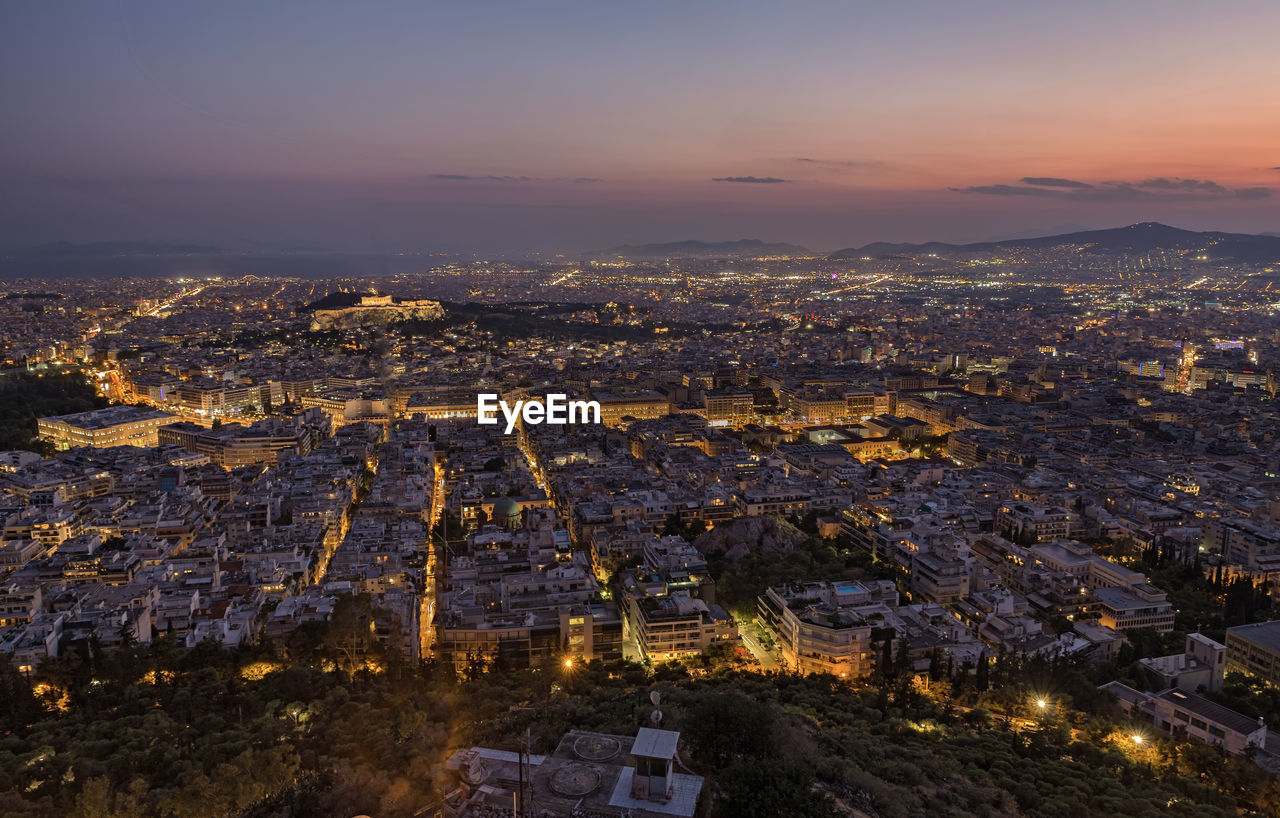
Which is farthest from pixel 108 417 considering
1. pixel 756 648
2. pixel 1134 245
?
pixel 1134 245

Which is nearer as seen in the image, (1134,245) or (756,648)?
(756,648)

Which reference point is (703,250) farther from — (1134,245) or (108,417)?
(108,417)

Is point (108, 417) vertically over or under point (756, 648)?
over

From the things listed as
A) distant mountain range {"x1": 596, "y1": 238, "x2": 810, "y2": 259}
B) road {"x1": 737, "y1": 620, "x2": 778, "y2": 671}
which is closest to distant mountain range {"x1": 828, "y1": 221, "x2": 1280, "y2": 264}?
distant mountain range {"x1": 596, "y1": 238, "x2": 810, "y2": 259}

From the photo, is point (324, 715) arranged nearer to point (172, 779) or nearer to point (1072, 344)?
point (172, 779)

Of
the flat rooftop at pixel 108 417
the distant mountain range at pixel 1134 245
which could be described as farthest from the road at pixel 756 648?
the distant mountain range at pixel 1134 245

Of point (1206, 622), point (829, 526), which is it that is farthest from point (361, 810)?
point (1206, 622)

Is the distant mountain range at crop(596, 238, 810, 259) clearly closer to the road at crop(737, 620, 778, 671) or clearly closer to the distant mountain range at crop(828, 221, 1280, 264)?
the distant mountain range at crop(828, 221, 1280, 264)

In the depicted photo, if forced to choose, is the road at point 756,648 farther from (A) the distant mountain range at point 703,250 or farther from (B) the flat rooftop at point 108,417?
→ (A) the distant mountain range at point 703,250
